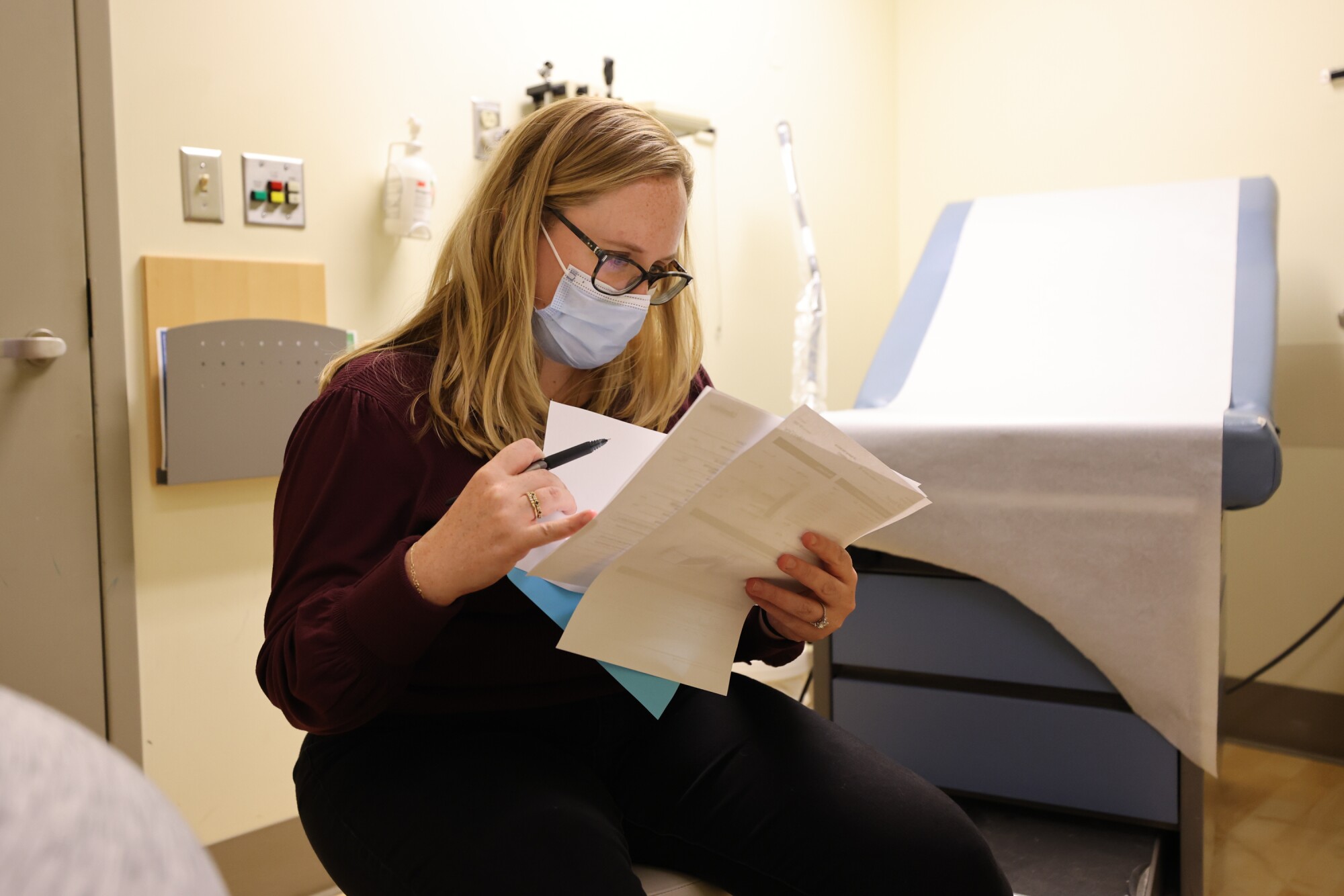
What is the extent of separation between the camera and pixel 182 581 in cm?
160

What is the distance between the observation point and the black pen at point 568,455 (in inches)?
32.1

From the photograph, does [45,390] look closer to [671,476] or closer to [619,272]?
[619,272]

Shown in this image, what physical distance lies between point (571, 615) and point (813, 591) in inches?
9.9

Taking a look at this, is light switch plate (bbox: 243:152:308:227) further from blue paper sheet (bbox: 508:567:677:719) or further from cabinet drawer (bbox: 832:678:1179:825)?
cabinet drawer (bbox: 832:678:1179:825)

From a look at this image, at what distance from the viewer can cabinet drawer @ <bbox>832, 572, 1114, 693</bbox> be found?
1507 mm

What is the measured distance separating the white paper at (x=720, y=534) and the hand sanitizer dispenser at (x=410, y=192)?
1.14 m

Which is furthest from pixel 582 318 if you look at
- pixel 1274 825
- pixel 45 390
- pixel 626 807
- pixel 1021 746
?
pixel 1274 825

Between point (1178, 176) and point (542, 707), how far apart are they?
8.05 feet

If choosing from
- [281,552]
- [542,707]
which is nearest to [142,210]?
[281,552]

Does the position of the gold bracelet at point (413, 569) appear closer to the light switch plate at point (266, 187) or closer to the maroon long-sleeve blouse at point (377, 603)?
the maroon long-sleeve blouse at point (377, 603)

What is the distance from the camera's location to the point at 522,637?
906 mm

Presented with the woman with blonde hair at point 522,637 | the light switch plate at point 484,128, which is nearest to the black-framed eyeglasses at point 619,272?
the woman with blonde hair at point 522,637

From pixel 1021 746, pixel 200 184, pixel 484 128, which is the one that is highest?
pixel 484 128

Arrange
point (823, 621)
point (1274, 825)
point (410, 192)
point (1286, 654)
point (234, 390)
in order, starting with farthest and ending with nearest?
point (1286, 654)
point (1274, 825)
point (410, 192)
point (234, 390)
point (823, 621)
